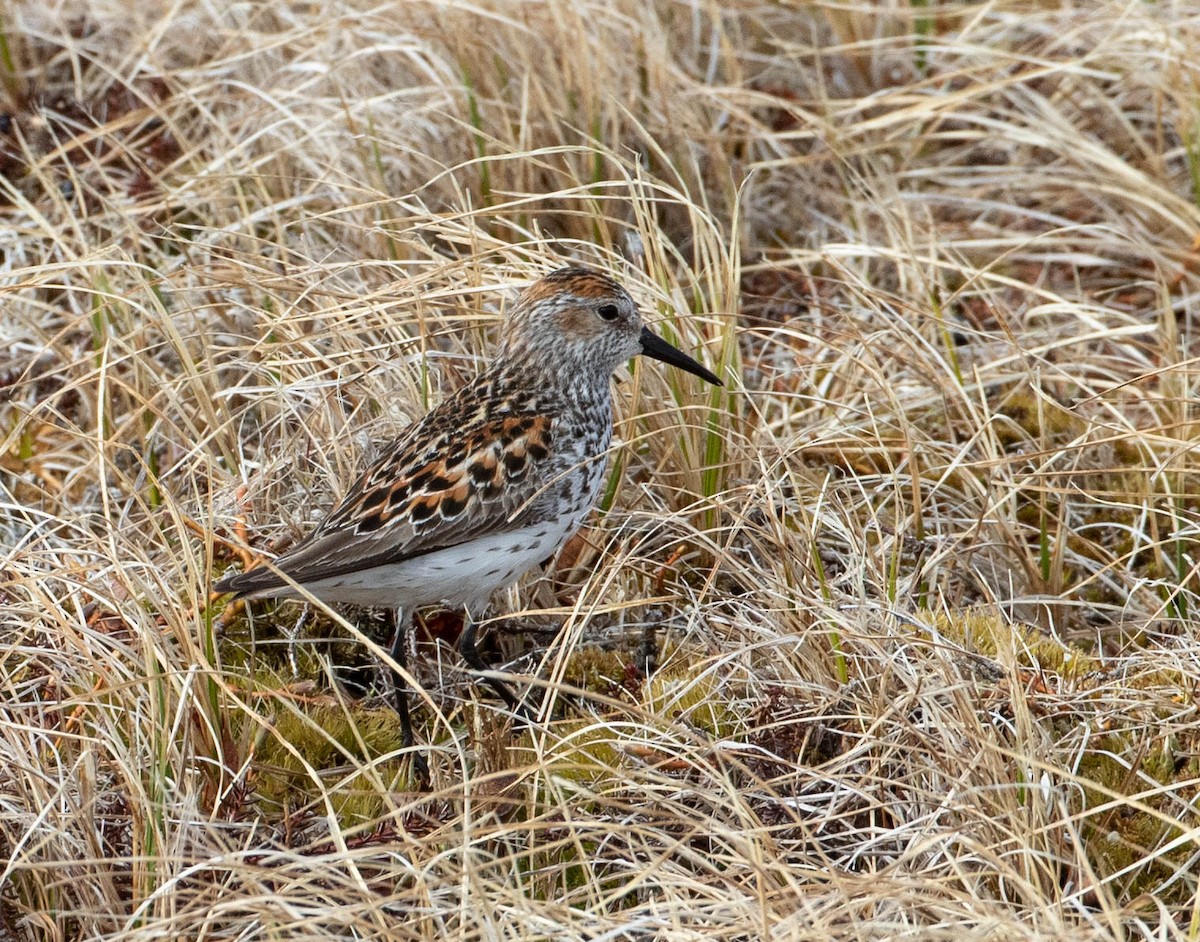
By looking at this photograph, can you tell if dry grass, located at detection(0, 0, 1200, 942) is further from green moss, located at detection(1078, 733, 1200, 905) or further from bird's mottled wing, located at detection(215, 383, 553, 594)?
bird's mottled wing, located at detection(215, 383, 553, 594)

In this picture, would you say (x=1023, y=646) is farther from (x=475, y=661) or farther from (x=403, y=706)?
(x=403, y=706)

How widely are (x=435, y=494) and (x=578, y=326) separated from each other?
0.86m

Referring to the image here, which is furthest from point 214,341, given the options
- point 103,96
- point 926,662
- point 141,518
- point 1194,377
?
point 1194,377

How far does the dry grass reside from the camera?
4.26 metres

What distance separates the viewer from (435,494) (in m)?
5.11

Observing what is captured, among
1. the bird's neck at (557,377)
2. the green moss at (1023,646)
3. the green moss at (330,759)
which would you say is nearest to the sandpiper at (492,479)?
the bird's neck at (557,377)

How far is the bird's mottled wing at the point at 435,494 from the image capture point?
495 centimetres

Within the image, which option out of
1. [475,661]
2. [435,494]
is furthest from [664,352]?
[475,661]

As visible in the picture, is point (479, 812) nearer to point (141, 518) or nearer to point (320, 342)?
point (141, 518)

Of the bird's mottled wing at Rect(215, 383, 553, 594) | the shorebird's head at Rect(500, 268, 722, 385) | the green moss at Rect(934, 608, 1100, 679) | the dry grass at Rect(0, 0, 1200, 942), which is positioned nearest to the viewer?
the dry grass at Rect(0, 0, 1200, 942)

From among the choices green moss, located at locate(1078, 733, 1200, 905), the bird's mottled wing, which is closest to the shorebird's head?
the bird's mottled wing

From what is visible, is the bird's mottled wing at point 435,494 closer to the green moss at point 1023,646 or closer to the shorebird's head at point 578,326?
the shorebird's head at point 578,326

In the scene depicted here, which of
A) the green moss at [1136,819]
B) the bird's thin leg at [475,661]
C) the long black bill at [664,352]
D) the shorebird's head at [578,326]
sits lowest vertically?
the green moss at [1136,819]

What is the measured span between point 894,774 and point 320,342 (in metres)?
2.97
